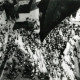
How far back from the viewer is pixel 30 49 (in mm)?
359

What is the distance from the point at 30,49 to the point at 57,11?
0.27m

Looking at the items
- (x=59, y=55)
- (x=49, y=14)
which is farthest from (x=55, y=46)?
(x=49, y=14)

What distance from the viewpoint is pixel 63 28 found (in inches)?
16.3

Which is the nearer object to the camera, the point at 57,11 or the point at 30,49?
the point at 57,11

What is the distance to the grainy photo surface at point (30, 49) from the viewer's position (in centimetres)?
34

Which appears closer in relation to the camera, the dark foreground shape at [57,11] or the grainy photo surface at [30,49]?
the dark foreground shape at [57,11]

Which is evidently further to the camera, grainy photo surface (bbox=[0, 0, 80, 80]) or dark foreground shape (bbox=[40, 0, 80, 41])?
grainy photo surface (bbox=[0, 0, 80, 80])

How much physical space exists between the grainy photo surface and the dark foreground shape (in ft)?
0.74

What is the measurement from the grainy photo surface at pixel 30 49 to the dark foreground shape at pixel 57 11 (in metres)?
0.23

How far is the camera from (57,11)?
9 cm

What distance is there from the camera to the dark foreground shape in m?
0.09

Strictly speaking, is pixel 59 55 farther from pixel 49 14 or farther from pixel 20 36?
pixel 49 14

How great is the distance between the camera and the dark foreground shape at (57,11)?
86 millimetres

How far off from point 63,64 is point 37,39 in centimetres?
8
